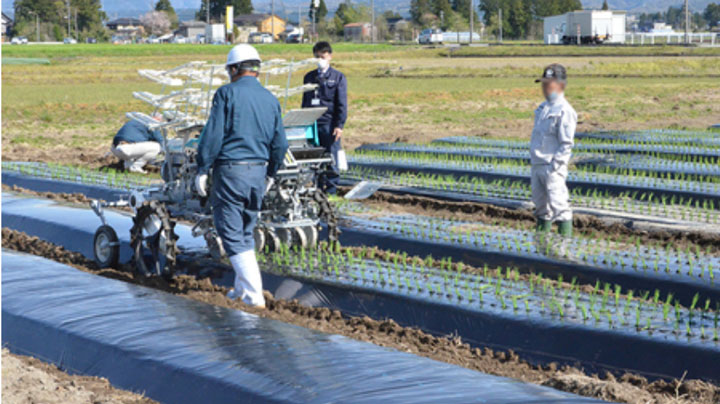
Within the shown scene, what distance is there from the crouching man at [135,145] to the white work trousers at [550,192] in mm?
6015

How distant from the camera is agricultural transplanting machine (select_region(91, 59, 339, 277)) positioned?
625cm

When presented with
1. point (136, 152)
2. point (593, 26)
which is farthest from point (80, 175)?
point (593, 26)

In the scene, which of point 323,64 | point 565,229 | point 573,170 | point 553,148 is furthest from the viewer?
point 573,170

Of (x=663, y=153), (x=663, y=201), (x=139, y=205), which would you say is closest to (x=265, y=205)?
(x=139, y=205)

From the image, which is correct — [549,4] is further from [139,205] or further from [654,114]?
[139,205]

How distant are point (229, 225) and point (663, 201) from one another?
480 cm

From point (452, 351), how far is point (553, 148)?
2336 millimetres

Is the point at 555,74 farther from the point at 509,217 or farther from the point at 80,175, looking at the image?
the point at 80,175

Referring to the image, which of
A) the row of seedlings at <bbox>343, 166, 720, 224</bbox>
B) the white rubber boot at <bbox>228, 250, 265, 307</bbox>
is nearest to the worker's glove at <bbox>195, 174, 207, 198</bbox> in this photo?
the white rubber boot at <bbox>228, 250, 265, 307</bbox>

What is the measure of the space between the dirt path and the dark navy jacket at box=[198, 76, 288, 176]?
157 cm

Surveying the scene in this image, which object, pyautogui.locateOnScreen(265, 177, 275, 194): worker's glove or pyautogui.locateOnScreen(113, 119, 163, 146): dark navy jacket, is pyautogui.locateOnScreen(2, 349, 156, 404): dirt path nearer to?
pyautogui.locateOnScreen(265, 177, 275, 194): worker's glove

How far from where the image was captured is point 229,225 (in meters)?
5.34

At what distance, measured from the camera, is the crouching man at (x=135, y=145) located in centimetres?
1155

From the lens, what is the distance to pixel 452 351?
483 centimetres
